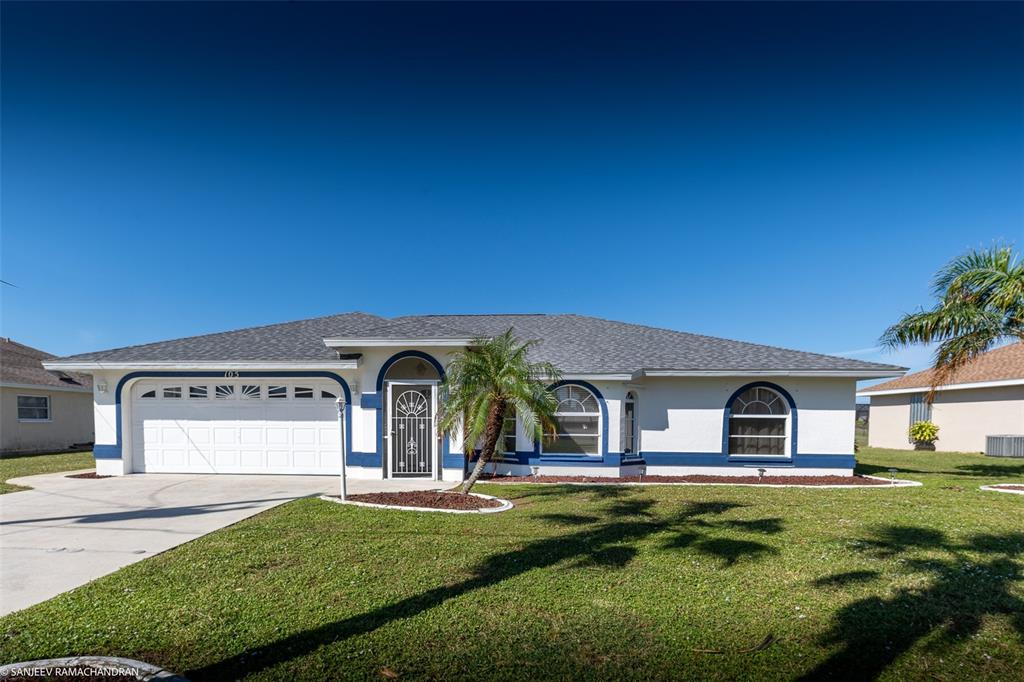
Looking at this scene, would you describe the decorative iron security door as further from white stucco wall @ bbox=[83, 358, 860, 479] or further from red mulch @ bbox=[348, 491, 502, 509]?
red mulch @ bbox=[348, 491, 502, 509]

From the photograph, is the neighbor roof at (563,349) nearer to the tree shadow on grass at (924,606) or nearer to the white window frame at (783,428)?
the white window frame at (783,428)

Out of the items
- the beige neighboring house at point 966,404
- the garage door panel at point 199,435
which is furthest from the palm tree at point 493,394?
the beige neighboring house at point 966,404

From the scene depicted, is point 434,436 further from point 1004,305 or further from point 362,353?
point 1004,305

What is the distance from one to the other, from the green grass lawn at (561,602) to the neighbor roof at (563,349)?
5716 millimetres

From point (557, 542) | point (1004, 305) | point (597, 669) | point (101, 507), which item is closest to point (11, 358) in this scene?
point (101, 507)

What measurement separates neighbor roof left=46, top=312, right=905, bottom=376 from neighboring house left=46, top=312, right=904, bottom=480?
0.08m

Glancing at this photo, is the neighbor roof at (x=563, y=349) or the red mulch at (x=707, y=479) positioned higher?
the neighbor roof at (x=563, y=349)

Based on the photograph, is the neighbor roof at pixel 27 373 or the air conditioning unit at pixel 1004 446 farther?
the air conditioning unit at pixel 1004 446

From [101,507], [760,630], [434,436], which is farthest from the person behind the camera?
[434,436]

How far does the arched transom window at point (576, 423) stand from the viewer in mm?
14164

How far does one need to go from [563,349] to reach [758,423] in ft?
19.7

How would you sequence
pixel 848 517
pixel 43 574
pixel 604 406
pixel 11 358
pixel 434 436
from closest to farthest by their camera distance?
pixel 43 574, pixel 848 517, pixel 434 436, pixel 604 406, pixel 11 358

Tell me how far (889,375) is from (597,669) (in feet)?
46.0

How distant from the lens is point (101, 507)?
31.7 ft
